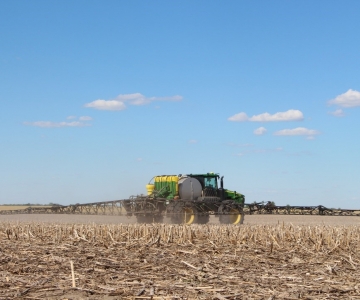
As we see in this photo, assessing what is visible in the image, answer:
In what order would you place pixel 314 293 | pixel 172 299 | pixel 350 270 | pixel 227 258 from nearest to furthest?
pixel 172 299 < pixel 314 293 < pixel 350 270 < pixel 227 258

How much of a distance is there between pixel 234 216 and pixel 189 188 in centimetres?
263

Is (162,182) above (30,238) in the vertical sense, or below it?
above

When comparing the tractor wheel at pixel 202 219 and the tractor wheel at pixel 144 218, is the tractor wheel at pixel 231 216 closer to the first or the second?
the tractor wheel at pixel 202 219

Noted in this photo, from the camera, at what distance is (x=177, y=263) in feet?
44.2

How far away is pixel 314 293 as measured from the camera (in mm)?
9727

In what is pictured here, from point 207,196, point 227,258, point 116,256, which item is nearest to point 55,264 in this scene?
point 116,256

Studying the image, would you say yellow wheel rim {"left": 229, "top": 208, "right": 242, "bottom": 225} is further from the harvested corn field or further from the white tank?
the harvested corn field

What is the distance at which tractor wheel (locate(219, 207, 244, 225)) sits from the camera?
28531 mm

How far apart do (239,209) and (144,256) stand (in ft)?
49.7

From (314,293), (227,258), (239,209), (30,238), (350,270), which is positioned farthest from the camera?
(239,209)

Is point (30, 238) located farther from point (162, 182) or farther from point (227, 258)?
point (162, 182)

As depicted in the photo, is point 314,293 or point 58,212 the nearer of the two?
point 314,293

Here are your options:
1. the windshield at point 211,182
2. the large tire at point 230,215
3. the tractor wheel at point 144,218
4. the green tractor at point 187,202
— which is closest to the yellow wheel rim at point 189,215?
the green tractor at point 187,202

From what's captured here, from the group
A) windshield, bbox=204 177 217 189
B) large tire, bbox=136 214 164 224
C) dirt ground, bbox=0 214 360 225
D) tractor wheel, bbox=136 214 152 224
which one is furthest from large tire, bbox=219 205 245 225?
tractor wheel, bbox=136 214 152 224
